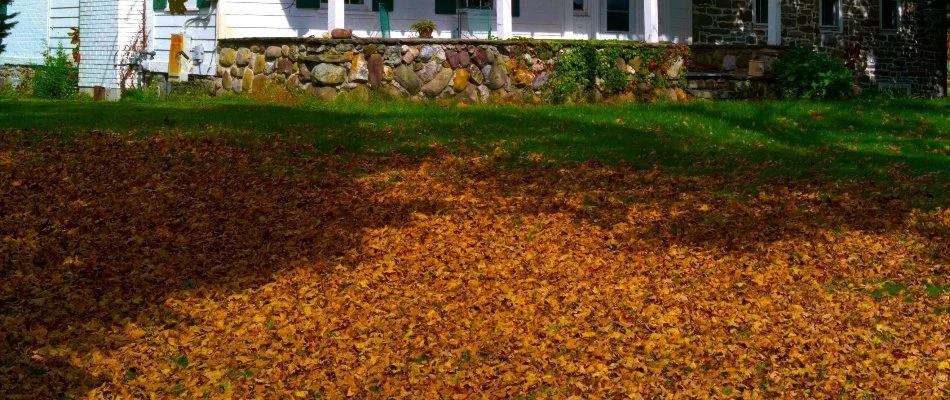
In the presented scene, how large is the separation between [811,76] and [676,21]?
3955mm

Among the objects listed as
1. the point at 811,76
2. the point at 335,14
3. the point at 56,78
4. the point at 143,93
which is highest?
the point at 335,14

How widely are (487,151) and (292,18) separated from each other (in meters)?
8.03

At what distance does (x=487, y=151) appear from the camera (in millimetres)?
10844

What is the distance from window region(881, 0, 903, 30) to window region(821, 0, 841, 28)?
5.23ft

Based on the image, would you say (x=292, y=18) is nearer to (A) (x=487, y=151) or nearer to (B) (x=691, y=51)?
(B) (x=691, y=51)

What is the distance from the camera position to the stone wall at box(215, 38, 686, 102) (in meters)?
15.7

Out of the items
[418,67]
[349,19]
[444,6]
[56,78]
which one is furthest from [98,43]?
[418,67]

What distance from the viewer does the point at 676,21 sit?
2050 cm

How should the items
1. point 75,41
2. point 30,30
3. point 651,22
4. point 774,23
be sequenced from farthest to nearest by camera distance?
point 30,30
point 75,41
point 774,23
point 651,22

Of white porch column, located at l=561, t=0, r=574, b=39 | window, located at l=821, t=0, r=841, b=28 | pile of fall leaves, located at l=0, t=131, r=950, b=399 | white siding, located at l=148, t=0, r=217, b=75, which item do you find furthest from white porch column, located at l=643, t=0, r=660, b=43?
pile of fall leaves, located at l=0, t=131, r=950, b=399

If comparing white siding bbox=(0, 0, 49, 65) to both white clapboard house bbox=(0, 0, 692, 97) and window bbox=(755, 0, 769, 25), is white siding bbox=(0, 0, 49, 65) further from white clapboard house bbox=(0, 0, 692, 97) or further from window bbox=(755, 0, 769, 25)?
window bbox=(755, 0, 769, 25)

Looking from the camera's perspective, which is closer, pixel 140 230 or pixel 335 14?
pixel 140 230

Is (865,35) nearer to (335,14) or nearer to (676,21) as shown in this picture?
(676,21)

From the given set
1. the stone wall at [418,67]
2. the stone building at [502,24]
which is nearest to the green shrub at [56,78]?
the stone building at [502,24]
